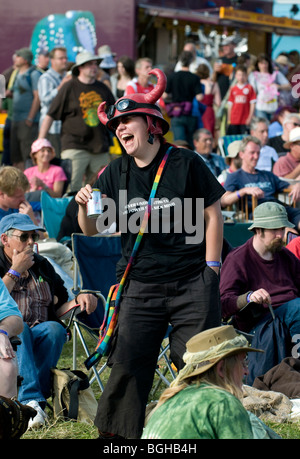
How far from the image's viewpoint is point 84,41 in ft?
54.5

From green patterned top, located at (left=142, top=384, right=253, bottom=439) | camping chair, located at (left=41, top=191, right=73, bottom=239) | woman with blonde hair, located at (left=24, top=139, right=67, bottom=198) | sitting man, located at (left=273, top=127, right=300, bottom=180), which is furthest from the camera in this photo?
sitting man, located at (left=273, top=127, right=300, bottom=180)

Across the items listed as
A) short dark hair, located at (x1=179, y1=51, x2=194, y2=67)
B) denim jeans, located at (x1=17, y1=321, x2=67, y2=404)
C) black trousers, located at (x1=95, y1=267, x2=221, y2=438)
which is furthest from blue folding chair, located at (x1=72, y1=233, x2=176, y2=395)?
short dark hair, located at (x1=179, y1=51, x2=194, y2=67)

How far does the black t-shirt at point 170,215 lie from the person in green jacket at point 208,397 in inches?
38.2

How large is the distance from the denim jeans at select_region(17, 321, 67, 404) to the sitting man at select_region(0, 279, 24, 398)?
52 cm

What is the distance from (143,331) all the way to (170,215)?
57cm

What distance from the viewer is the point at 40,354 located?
215 inches

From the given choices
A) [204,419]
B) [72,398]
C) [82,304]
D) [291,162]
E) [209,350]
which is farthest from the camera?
[291,162]

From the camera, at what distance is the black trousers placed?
14.0 ft

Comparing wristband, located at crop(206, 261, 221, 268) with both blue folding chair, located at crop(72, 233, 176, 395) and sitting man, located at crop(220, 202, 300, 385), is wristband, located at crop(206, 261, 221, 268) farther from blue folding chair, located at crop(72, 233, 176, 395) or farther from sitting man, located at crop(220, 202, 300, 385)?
blue folding chair, located at crop(72, 233, 176, 395)

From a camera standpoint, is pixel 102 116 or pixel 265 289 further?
pixel 265 289

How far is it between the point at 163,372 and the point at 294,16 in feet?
58.3

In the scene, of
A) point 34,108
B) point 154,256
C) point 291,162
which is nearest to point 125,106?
point 154,256

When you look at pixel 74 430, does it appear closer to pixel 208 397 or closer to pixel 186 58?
pixel 208 397

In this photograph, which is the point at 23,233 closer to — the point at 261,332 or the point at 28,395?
the point at 28,395
